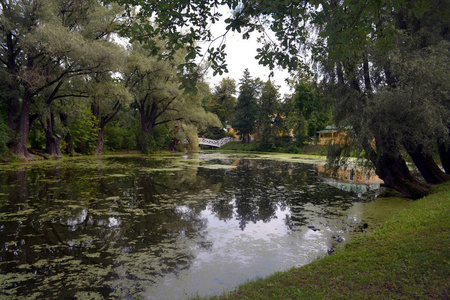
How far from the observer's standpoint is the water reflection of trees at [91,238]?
390 cm

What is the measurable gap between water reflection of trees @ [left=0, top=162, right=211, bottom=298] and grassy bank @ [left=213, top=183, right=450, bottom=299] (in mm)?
1600

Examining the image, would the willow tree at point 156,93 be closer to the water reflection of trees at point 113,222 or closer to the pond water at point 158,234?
the water reflection of trees at point 113,222

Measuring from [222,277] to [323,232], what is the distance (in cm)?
303

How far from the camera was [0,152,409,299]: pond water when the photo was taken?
392 centimetres

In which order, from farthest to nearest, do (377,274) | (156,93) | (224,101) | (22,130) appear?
(224,101) < (156,93) < (22,130) < (377,274)

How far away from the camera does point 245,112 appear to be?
171ft

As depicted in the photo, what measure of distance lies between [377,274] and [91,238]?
4675mm

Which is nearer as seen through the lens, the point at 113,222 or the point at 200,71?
the point at 113,222

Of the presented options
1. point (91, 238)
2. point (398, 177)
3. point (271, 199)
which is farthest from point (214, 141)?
point (91, 238)

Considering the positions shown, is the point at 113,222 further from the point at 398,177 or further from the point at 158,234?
the point at 398,177

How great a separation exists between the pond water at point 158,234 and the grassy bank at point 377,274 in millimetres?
680

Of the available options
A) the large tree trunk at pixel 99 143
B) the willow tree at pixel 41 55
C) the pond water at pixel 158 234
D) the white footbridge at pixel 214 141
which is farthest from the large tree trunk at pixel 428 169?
the white footbridge at pixel 214 141

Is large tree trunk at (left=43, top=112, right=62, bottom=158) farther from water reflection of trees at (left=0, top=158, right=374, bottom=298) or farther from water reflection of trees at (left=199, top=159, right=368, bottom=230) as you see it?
water reflection of trees at (left=199, top=159, right=368, bottom=230)

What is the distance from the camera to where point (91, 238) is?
549cm
